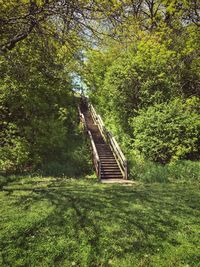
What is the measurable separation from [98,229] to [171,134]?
30.8 feet

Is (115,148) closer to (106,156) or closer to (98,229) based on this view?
(106,156)

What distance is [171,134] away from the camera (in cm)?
1427

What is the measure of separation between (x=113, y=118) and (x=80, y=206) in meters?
13.6

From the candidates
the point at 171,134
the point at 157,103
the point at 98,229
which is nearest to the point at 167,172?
the point at 171,134

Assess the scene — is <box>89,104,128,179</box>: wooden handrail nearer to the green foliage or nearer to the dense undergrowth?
the dense undergrowth

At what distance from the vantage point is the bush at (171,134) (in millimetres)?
14086

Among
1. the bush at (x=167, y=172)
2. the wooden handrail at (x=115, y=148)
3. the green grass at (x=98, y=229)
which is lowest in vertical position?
the green grass at (x=98, y=229)

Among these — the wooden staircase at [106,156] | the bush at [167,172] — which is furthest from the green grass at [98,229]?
the wooden staircase at [106,156]

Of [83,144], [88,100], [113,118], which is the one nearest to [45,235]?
[83,144]

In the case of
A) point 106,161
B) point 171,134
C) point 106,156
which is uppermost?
point 171,134

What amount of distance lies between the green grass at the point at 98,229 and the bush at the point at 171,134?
512cm

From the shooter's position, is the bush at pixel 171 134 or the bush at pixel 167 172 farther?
the bush at pixel 171 134

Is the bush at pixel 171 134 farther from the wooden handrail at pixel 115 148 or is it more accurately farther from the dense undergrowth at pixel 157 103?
the wooden handrail at pixel 115 148

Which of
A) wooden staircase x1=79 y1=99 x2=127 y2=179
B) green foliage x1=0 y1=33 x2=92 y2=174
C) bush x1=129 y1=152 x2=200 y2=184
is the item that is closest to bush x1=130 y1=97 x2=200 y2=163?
bush x1=129 y1=152 x2=200 y2=184
